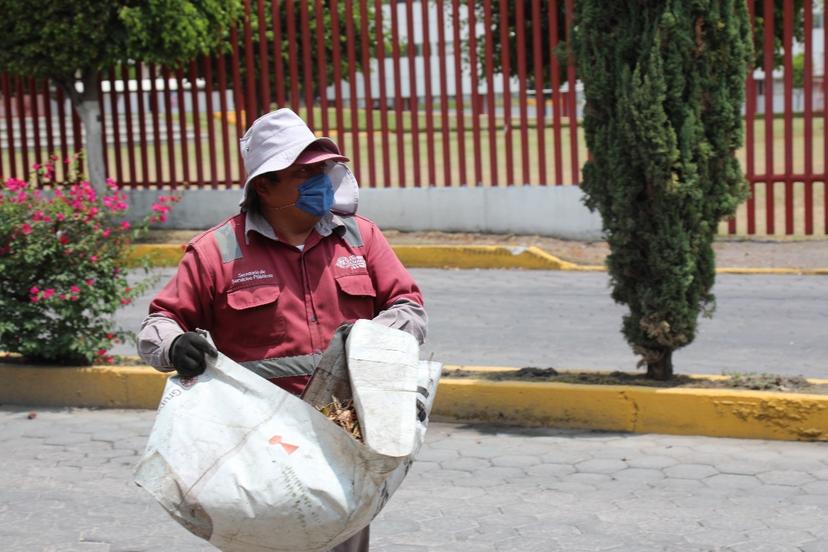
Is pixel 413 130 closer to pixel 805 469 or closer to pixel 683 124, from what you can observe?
pixel 683 124

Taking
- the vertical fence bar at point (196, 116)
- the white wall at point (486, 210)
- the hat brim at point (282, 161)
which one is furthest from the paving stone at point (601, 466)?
the vertical fence bar at point (196, 116)

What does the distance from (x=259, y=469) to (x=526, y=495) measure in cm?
276

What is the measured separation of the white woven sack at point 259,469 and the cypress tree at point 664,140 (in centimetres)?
402

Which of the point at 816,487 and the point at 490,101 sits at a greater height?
the point at 490,101

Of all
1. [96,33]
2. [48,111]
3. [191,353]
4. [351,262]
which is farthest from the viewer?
[48,111]

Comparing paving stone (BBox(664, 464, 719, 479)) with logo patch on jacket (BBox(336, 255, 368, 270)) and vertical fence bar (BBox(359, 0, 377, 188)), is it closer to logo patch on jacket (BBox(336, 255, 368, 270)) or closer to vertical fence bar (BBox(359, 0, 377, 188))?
logo patch on jacket (BBox(336, 255, 368, 270))

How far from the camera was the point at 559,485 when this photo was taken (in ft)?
18.4

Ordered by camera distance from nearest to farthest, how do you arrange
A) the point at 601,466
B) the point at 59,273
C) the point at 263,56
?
the point at 601,466 < the point at 59,273 < the point at 263,56

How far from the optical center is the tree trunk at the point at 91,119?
1497 centimetres

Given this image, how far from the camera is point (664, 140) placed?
6.70 metres

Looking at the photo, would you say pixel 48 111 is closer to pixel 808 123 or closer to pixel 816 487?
pixel 808 123

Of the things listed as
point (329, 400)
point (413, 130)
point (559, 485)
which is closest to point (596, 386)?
point (559, 485)

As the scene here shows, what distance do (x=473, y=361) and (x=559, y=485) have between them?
281 centimetres

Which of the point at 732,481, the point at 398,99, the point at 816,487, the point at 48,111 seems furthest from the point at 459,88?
the point at 816,487
